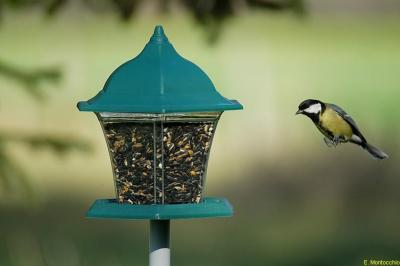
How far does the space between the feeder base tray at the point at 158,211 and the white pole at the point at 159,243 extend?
2.8 inches

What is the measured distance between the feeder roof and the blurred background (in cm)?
233

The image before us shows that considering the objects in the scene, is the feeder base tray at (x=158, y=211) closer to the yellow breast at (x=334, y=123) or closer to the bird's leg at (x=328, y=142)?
the yellow breast at (x=334, y=123)

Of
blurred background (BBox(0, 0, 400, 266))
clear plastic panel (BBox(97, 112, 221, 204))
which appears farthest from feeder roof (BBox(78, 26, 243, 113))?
blurred background (BBox(0, 0, 400, 266))

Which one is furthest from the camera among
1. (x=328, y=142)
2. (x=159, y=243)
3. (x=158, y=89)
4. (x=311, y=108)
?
(x=328, y=142)

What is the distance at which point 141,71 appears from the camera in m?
3.08

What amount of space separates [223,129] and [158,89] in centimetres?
244

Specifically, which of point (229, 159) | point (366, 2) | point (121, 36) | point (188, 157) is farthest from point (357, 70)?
point (188, 157)

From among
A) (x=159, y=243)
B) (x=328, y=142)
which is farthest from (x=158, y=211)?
(x=328, y=142)

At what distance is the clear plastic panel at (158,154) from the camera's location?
10.4 ft

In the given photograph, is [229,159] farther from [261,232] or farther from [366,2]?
[366,2]

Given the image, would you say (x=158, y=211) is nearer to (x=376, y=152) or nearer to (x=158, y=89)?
(x=158, y=89)

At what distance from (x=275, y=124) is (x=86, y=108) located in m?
2.53

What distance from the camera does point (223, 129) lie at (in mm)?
5449

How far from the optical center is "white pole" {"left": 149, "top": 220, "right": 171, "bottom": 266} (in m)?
3.13
